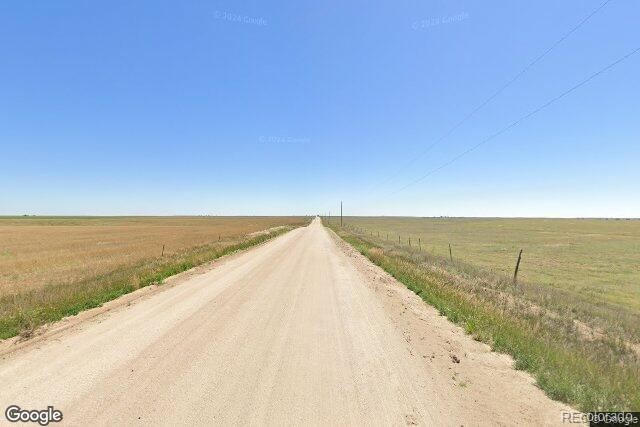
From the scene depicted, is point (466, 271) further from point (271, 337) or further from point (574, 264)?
point (271, 337)

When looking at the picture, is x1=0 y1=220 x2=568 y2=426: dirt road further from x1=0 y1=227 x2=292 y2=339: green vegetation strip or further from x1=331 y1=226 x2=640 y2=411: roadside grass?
x1=0 y1=227 x2=292 y2=339: green vegetation strip

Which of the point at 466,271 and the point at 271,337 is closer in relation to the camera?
the point at 271,337

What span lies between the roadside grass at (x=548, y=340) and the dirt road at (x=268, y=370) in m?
0.43

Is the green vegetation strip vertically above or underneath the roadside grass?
above

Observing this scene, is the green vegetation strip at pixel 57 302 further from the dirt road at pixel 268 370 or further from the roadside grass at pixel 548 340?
the roadside grass at pixel 548 340

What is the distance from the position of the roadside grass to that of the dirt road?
1.42 feet

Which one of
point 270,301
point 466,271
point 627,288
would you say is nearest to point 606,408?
point 270,301

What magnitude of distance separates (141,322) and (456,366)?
7.34m

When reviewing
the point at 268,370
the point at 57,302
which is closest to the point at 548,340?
the point at 268,370

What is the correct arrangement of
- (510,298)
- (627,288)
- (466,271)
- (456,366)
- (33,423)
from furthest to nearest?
(466,271) < (627,288) < (510,298) < (456,366) < (33,423)

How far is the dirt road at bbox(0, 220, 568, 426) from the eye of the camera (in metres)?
4.15

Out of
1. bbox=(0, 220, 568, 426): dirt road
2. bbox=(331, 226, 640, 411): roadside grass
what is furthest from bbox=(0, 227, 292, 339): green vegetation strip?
bbox=(331, 226, 640, 411): roadside grass

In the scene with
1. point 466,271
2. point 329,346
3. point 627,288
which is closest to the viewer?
point 329,346

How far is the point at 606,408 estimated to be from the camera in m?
4.27
